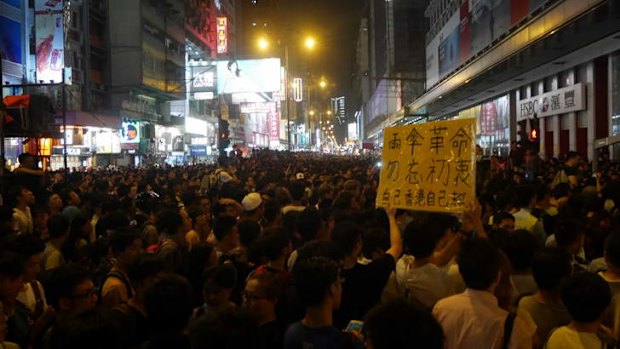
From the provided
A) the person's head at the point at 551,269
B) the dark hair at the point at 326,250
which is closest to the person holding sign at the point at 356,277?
the dark hair at the point at 326,250

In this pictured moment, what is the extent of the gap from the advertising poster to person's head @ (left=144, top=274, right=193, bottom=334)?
84.5 feet

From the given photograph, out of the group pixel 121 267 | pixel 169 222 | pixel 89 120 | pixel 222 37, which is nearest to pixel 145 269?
pixel 121 267

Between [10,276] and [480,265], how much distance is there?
3.30 metres

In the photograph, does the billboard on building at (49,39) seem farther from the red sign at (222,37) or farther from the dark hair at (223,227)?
the red sign at (222,37)

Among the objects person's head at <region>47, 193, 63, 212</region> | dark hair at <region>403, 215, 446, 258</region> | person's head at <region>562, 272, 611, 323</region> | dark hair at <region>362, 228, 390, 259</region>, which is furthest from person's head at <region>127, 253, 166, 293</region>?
person's head at <region>47, 193, 63, 212</region>

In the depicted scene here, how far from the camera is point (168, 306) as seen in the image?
3.32 m

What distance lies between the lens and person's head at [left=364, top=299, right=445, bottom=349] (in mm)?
2438

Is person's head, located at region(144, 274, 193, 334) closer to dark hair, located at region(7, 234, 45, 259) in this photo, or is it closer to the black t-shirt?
the black t-shirt

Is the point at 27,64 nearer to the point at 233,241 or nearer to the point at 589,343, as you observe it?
the point at 233,241

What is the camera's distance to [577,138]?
77.2ft

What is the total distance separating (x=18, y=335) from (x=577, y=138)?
23213mm

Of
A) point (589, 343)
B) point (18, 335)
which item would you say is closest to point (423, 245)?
point (589, 343)

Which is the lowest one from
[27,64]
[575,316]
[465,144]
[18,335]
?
[18,335]

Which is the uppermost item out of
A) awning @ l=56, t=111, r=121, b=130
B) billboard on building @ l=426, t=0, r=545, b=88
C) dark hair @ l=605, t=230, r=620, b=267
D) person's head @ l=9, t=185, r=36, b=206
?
billboard on building @ l=426, t=0, r=545, b=88
